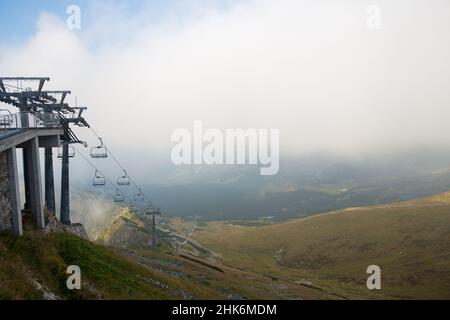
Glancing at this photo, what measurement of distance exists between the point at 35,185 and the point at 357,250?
353 feet

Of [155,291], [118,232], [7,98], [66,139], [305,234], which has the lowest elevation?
[305,234]

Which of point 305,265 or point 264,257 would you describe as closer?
point 305,265

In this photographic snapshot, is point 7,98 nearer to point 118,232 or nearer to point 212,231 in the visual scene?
point 118,232

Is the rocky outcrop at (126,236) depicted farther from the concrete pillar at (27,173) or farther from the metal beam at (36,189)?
the metal beam at (36,189)

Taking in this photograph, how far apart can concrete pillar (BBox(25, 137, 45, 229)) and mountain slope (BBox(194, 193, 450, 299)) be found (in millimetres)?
57663

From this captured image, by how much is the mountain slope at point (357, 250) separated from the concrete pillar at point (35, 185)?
189ft

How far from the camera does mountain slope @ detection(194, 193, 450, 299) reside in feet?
270

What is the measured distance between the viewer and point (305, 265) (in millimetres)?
112750

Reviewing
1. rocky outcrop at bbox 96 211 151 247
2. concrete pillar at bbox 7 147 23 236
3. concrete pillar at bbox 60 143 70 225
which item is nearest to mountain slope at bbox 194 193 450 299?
rocky outcrop at bbox 96 211 151 247

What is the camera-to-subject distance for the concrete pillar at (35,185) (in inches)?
1099

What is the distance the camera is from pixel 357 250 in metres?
117

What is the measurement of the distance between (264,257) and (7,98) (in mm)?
106416

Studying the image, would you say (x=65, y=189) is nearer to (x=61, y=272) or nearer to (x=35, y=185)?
(x=35, y=185)
